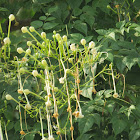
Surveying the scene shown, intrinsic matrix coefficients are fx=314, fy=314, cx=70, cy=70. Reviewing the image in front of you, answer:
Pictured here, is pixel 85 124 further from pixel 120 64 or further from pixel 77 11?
pixel 77 11

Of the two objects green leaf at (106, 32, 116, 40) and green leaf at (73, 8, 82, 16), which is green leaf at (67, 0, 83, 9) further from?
green leaf at (106, 32, 116, 40)

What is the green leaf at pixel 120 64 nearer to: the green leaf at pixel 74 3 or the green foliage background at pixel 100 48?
the green foliage background at pixel 100 48

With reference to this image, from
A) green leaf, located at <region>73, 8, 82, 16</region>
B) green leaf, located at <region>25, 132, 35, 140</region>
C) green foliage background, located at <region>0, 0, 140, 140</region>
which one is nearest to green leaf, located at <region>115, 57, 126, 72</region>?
green foliage background, located at <region>0, 0, 140, 140</region>

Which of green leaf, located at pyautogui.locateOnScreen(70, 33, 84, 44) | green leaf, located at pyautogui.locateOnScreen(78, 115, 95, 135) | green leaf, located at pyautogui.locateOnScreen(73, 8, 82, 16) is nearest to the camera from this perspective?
green leaf, located at pyautogui.locateOnScreen(78, 115, 95, 135)

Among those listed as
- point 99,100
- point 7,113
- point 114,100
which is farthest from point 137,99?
point 7,113

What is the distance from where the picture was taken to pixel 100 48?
1.38m

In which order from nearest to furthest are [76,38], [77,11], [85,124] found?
[85,124], [76,38], [77,11]

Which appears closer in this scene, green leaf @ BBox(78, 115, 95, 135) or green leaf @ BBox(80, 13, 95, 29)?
green leaf @ BBox(78, 115, 95, 135)

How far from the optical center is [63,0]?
1.60 meters

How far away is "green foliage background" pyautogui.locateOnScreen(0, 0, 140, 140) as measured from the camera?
136 cm

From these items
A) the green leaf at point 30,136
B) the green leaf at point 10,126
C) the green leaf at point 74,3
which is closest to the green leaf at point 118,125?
the green leaf at point 30,136

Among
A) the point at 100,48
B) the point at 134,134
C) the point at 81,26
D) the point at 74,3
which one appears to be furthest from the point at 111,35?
the point at 134,134

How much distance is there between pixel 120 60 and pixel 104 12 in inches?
16.2

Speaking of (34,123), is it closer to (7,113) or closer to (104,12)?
(7,113)
